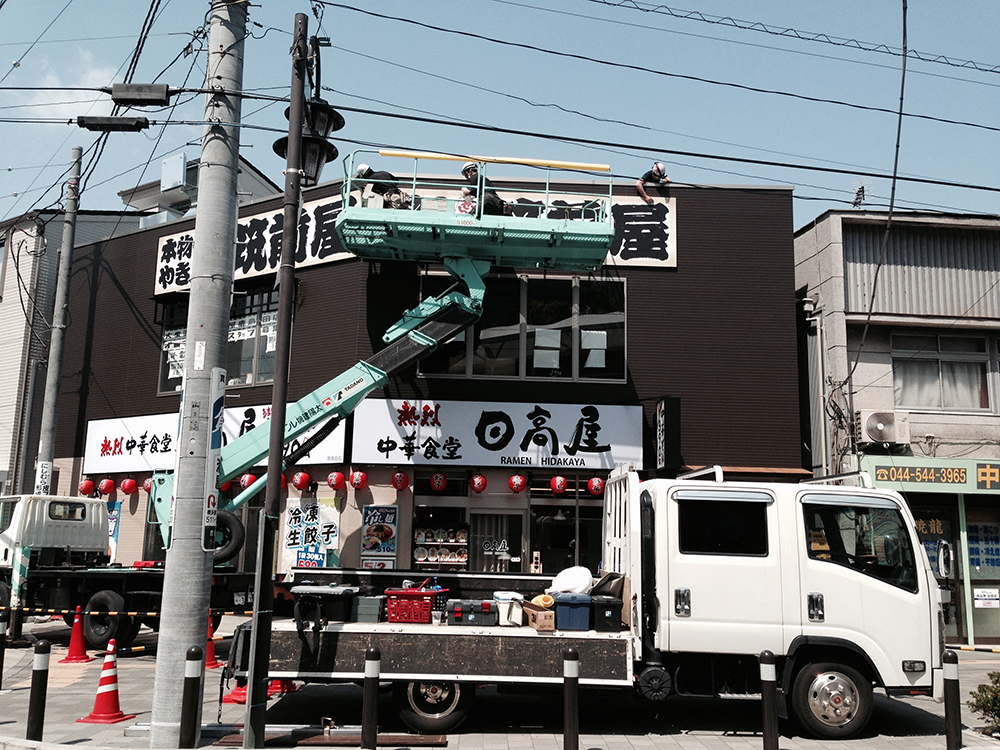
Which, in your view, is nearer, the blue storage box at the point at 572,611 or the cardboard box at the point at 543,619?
the cardboard box at the point at 543,619

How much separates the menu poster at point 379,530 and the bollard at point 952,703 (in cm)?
1148

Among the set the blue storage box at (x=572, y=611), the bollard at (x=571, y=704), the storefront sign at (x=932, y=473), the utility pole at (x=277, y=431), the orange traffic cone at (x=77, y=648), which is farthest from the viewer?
the storefront sign at (x=932, y=473)

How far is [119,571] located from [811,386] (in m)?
14.8

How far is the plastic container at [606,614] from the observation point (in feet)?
31.2

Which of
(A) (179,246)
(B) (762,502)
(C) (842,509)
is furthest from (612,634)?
(A) (179,246)

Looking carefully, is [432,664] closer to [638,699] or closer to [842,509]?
[638,699]

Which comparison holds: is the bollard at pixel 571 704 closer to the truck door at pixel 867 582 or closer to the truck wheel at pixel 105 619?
the truck door at pixel 867 582

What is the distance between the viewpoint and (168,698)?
27.7ft

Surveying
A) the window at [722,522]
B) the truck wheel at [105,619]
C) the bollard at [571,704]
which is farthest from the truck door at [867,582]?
the truck wheel at [105,619]

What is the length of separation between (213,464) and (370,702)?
118 inches

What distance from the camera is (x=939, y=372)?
1886 centimetres

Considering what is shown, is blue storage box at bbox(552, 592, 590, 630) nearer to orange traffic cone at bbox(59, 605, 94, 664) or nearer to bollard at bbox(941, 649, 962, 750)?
bollard at bbox(941, 649, 962, 750)

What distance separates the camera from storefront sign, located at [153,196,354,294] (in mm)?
19094

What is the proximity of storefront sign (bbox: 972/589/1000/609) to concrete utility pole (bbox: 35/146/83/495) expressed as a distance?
21.0 metres
